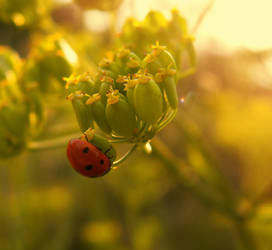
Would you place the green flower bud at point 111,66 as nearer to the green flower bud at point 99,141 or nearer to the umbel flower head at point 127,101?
the umbel flower head at point 127,101

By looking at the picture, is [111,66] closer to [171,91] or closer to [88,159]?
[171,91]

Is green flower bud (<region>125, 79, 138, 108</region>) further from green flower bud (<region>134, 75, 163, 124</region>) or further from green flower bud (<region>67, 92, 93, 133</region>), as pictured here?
green flower bud (<region>67, 92, 93, 133</region>)

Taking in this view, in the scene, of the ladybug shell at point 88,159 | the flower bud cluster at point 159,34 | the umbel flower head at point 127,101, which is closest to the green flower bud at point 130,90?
the umbel flower head at point 127,101

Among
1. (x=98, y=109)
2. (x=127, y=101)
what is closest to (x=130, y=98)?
(x=127, y=101)

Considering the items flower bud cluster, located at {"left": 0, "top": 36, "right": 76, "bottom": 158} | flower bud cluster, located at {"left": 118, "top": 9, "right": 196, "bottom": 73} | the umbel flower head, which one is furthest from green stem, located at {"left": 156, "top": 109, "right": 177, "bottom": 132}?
flower bud cluster, located at {"left": 0, "top": 36, "right": 76, "bottom": 158}

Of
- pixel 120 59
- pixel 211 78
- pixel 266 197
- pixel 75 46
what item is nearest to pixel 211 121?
pixel 211 78

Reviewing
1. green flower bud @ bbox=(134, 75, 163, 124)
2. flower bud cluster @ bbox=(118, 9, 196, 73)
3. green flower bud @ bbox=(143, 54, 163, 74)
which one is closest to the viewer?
green flower bud @ bbox=(134, 75, 163, 124)

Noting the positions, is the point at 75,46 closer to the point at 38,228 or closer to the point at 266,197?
the point at 266,197
